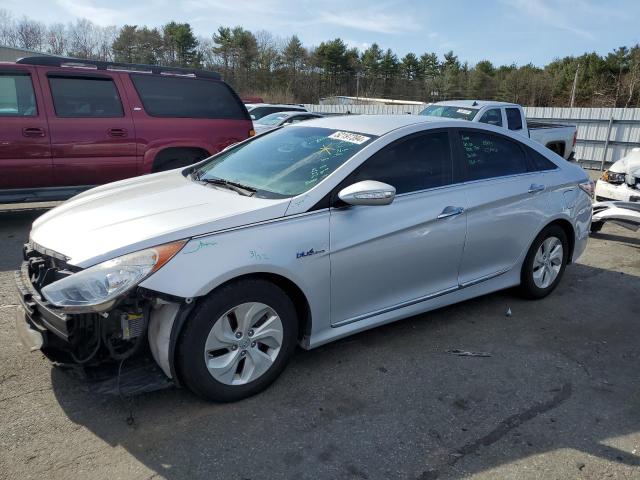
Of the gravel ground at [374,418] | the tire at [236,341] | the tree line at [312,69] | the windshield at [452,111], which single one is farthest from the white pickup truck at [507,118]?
the tree line at [312,69]

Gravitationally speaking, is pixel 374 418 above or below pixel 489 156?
below

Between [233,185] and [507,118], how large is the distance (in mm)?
9870

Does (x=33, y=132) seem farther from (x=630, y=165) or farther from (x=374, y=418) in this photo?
(x=630, y=165)

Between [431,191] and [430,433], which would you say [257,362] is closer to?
[430,433]

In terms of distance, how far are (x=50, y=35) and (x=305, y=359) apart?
59.9 meters

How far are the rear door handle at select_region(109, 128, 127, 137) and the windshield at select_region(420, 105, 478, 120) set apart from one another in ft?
22.2

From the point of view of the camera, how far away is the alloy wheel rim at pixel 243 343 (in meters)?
2.81

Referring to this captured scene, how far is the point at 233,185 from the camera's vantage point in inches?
139

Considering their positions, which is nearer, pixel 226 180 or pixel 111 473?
pixel 111 473

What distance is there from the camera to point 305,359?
353 centimetres

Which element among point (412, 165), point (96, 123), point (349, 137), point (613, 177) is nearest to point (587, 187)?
point (412, 165)

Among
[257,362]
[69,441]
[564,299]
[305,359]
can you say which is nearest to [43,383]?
[69,441]

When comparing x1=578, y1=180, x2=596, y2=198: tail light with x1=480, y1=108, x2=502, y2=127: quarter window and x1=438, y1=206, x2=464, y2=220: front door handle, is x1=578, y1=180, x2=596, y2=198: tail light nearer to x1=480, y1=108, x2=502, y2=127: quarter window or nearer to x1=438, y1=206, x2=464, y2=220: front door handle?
x1=438, y1=206, x2=464, y2=220: front door handle

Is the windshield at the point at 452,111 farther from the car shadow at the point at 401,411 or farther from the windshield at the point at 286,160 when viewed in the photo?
the car shadow at the point at 401,411
